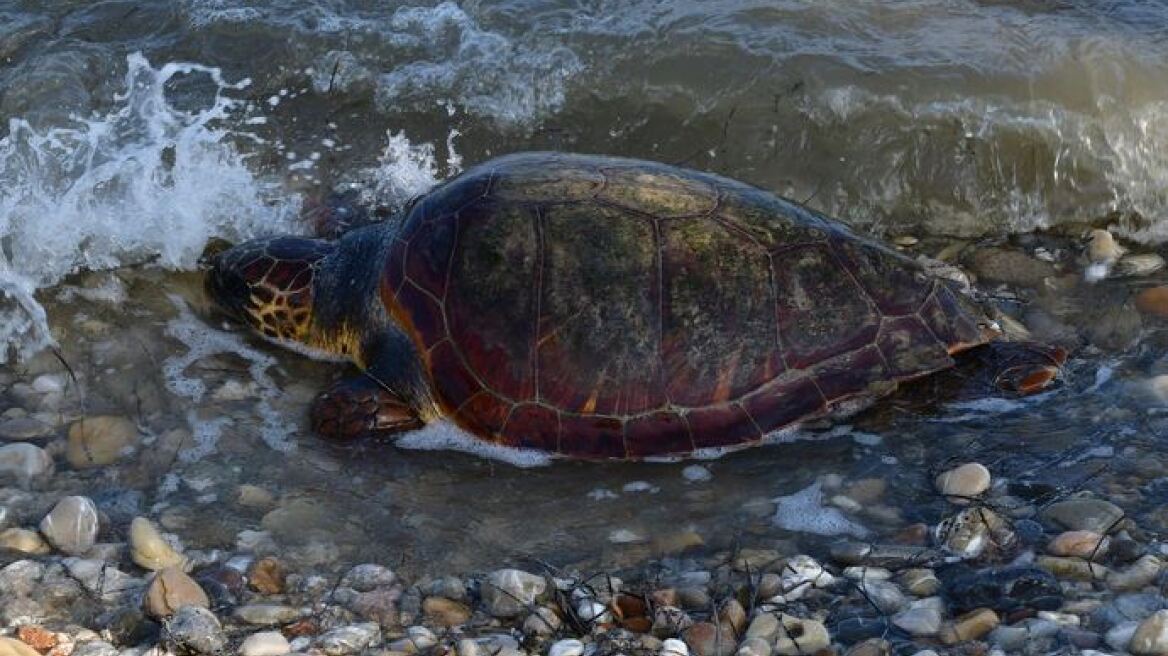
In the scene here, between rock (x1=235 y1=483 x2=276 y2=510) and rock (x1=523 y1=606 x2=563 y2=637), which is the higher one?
rock (x1=235 y1=483 x2=276 y2=510)

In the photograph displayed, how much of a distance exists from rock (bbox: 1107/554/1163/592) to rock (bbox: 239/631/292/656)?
2084 mm

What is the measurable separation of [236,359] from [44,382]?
669 millimetres

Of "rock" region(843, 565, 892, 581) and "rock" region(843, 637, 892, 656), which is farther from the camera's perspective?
"rock" region(843, 565, 892, 581)

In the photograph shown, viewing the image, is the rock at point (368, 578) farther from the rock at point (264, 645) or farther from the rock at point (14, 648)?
the rock at point (14, 648)

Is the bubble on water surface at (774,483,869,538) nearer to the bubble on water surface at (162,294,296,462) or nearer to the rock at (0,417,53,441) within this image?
the bubble on water surface at (162,294,296,462)

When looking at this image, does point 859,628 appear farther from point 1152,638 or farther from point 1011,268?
point 1011,268

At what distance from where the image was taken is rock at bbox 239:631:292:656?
3.07 meters

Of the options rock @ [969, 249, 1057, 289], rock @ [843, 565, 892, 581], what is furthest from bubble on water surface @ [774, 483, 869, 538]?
rock @ [969, 249, 1057, 289]

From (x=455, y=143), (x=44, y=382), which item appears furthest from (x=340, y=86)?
(x=44, y=382)

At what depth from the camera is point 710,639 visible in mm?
3113

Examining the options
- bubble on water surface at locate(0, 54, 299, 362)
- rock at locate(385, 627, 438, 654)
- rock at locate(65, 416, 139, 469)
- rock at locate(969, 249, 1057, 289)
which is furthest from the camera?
rock at locate(969, 249, 1057, 289)

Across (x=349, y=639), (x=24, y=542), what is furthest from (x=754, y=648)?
(x=24, y=542)

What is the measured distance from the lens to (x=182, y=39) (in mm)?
6520

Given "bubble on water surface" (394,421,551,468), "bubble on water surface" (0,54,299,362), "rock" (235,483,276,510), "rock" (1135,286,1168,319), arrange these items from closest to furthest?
"rock" (235,483,276,510)
"bubble on water surface" (394,421,551,468)
"rock" (1135,286,1168,319)
"bubble on water surface" (0,54,299,362)
